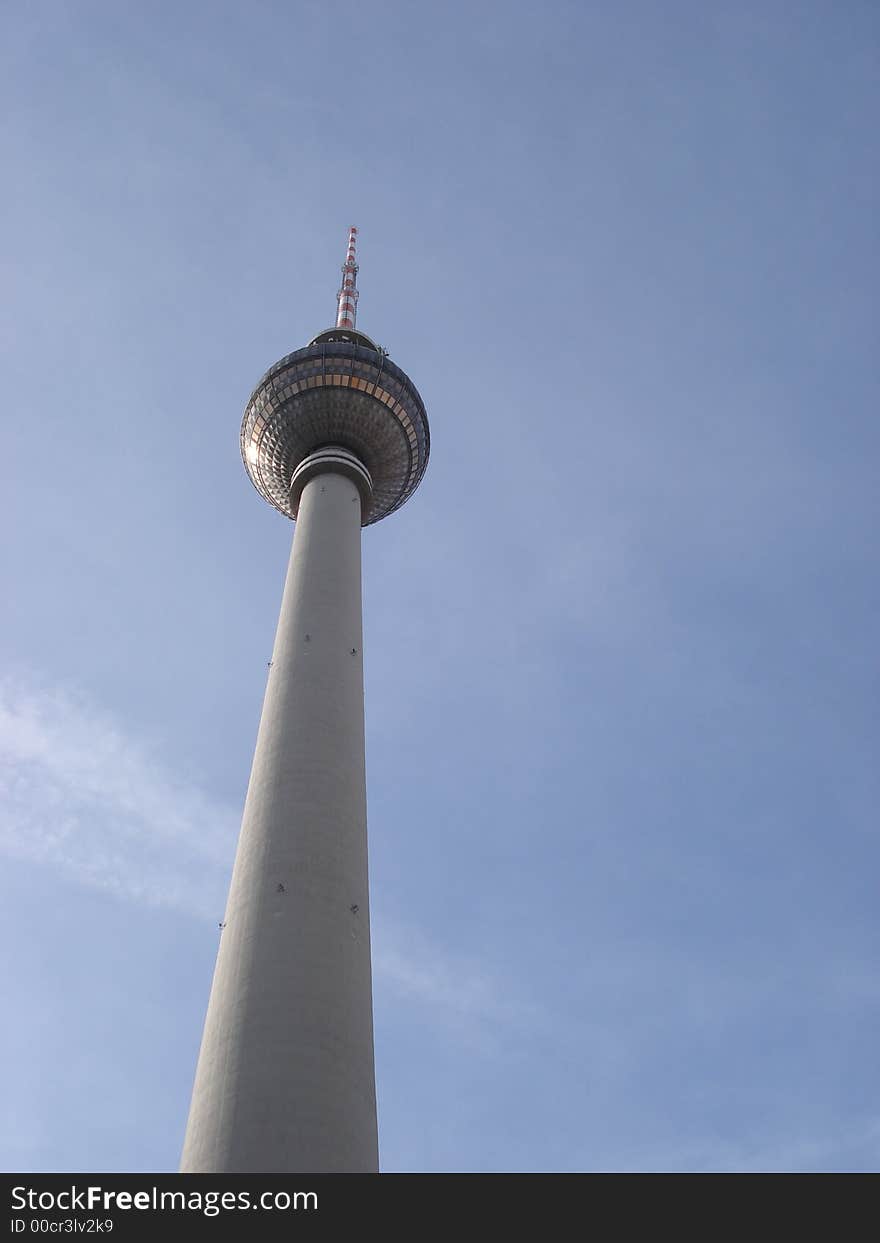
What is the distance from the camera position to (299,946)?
31.0 metres

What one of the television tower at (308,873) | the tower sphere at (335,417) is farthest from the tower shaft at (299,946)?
the tower sphere at (335,417)

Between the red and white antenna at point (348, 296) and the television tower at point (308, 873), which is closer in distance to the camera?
the television tower at point (308, 873)

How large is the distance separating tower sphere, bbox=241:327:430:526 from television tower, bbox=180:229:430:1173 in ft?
0.41

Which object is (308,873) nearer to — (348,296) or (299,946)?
(299,946)

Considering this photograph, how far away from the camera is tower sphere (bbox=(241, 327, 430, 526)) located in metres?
57.9

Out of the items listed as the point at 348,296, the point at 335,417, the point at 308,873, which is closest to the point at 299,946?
the point at 308,873

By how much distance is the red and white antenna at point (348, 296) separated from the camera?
2714 inches

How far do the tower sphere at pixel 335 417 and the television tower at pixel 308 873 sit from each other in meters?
0.12

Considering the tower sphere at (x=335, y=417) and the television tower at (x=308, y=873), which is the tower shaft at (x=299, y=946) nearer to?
the television tower at (x=308, y=873)

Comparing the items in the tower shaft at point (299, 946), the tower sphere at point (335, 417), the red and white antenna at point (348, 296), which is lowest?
the tower shaft at point (299, 946)

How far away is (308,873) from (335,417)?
31754 mm

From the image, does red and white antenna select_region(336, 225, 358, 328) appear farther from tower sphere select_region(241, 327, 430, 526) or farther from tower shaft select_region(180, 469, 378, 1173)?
tower shaft select_region(180, 469, 378, 1173)
